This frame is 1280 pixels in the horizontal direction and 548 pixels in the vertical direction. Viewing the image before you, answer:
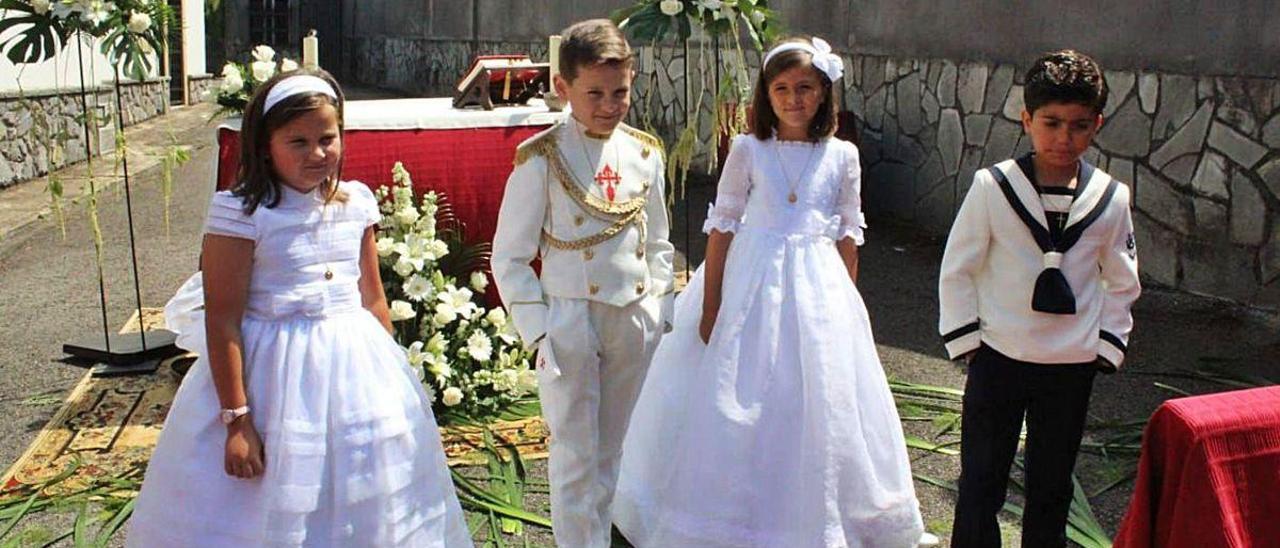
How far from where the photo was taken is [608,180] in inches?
141

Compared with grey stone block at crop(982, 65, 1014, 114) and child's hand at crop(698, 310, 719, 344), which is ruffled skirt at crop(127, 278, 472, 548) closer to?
child's hand at crop(698, 310, 719, 344)

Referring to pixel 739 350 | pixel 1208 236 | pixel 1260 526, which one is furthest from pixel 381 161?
pixel 1208 236

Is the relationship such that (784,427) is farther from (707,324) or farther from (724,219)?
(724,219)

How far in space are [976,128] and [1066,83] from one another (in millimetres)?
6169

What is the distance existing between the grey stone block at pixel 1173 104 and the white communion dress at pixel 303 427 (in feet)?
19.0

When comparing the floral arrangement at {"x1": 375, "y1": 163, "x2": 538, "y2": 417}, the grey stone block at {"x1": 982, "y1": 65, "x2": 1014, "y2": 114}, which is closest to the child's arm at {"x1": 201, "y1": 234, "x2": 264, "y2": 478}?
the floral arrangement at {"x1": 375, "y1": 163, "x2": 538, "y2": 417}

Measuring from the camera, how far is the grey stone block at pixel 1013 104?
8672 mm

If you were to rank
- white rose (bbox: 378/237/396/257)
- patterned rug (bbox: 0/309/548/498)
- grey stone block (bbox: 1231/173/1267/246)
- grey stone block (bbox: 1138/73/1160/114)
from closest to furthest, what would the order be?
patterned rug (bbox: 0/309/548/498) → white rose (bbox: 378/237/396/257) → grey stone block (bbox: 1231/173/1267/246) → grey stone block (bbox: 1138/73/1160/114)

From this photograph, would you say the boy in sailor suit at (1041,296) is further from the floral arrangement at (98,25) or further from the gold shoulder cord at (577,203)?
the floral arrangement at (98,25)

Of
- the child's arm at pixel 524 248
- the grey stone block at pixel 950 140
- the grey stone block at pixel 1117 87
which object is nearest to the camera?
the child's arm at pixel 524 248

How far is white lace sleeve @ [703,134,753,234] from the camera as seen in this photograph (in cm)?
379

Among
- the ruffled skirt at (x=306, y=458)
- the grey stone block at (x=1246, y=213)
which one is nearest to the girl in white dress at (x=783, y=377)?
the ruffled skirt at (x=306, y=458)

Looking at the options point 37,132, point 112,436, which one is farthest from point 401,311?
point 37,132

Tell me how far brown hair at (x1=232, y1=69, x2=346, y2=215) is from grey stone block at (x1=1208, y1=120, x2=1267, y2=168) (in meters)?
5.62
